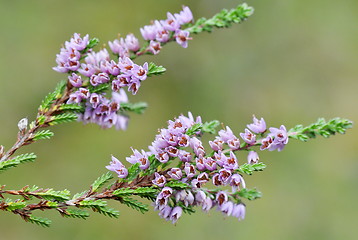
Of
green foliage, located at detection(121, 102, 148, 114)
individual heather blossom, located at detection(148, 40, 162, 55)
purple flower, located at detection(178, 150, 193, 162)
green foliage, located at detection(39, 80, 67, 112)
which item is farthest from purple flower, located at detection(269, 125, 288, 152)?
green foliage, located at detection(39, 80, 67, 112)

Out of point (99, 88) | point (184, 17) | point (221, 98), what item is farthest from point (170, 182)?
point (221, 98)

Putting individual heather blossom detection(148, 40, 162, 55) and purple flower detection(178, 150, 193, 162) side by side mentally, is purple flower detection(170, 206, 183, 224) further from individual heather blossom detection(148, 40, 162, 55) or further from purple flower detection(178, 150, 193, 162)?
individual heather blossom detection(148, 40, 162, 55)

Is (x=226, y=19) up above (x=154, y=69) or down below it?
above

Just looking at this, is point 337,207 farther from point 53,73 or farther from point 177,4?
point 53,73

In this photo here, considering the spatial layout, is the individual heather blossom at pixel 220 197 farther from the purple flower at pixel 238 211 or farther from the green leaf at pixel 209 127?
the green leaf at pixel 209 127

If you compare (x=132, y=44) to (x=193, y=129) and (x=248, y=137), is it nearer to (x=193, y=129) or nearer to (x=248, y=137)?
(x=193, y=129)

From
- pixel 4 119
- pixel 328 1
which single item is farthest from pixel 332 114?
pixel 4 119

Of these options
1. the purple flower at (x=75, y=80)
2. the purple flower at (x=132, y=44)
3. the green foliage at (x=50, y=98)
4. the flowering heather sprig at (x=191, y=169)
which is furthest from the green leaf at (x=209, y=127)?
the green foliage at (x=50, y=98)
